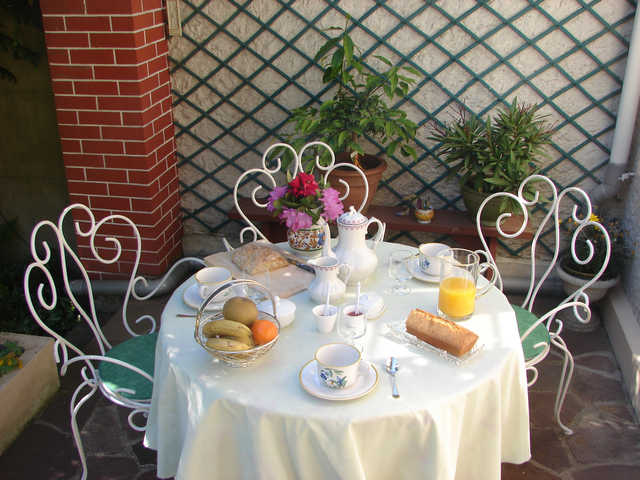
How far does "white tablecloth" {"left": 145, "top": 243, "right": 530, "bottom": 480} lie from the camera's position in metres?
1.43

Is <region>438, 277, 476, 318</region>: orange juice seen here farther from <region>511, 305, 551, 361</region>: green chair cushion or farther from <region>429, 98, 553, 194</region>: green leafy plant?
<region>429, 98, 553, 194</region>: green leafy plant

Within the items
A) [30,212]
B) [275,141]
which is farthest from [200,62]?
[30,212]

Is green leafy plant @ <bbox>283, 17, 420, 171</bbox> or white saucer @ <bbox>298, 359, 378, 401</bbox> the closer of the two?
white saucer @ <bbox>298, 359, 378, 401</bbox>

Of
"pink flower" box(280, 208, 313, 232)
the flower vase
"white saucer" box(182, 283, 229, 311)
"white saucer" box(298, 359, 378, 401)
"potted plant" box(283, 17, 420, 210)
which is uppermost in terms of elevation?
"potted plant" box(283, 17, 420, 210)

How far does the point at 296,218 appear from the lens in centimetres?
Result: 200

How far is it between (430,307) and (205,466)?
79 cm

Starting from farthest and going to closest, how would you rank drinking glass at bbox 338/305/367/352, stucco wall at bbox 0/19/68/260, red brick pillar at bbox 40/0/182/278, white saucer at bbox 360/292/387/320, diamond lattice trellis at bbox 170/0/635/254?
1. stucco wall at bbox 0/19/68/260
2. diamond lattice trellis at bbox 170/0/635/254
3. red brick pillar at bbox 40/0/182/278
4. white saucer at bbox 360/292/387/320
5. drinking glass at bbox 338/305/367/352

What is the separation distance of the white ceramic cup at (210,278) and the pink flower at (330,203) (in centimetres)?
37

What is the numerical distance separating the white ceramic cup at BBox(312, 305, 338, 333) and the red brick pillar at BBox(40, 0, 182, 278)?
1732 millimetres

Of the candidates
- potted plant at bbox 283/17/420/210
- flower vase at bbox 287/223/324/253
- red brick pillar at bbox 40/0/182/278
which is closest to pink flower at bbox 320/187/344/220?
flower vase at bbox 287/223/324/253

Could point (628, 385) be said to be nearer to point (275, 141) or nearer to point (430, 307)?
point (430, 307)

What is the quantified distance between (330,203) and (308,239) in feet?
0.66

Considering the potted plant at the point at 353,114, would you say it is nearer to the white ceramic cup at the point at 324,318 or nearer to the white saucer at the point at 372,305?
the white saucer at the point at 372,305

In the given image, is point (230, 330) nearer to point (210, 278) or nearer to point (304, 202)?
point (210, 278)
